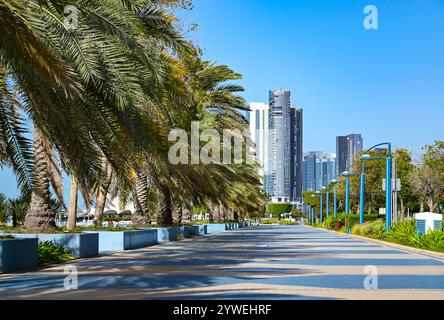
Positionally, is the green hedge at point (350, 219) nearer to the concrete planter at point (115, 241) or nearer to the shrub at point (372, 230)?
the shrub at point (372, 230)

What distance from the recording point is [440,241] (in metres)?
25.6

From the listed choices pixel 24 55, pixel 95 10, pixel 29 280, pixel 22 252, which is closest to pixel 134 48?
pixel 95 10

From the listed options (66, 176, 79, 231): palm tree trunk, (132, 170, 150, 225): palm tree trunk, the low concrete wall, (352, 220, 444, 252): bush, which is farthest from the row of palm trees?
the low concrete wall

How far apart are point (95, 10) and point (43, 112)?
2503 millimetres

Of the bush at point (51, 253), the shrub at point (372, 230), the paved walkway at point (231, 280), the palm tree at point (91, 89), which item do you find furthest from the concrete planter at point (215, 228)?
the palm tree at point (91, 89)

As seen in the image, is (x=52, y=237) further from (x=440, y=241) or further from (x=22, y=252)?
(x=440, y=241)

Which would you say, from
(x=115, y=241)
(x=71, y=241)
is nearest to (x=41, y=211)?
(x=71, y=241)

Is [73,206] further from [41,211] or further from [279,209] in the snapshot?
[279,209]

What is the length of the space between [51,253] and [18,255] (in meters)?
2.59

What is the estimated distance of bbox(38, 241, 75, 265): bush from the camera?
17.9 meters

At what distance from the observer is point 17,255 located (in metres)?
15.9

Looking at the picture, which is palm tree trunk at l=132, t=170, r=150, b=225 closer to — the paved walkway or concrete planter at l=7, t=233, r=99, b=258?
concrete planter at l=7, t=233, r=99, b=258

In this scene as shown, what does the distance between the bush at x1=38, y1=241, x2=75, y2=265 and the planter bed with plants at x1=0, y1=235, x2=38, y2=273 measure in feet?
2.78
